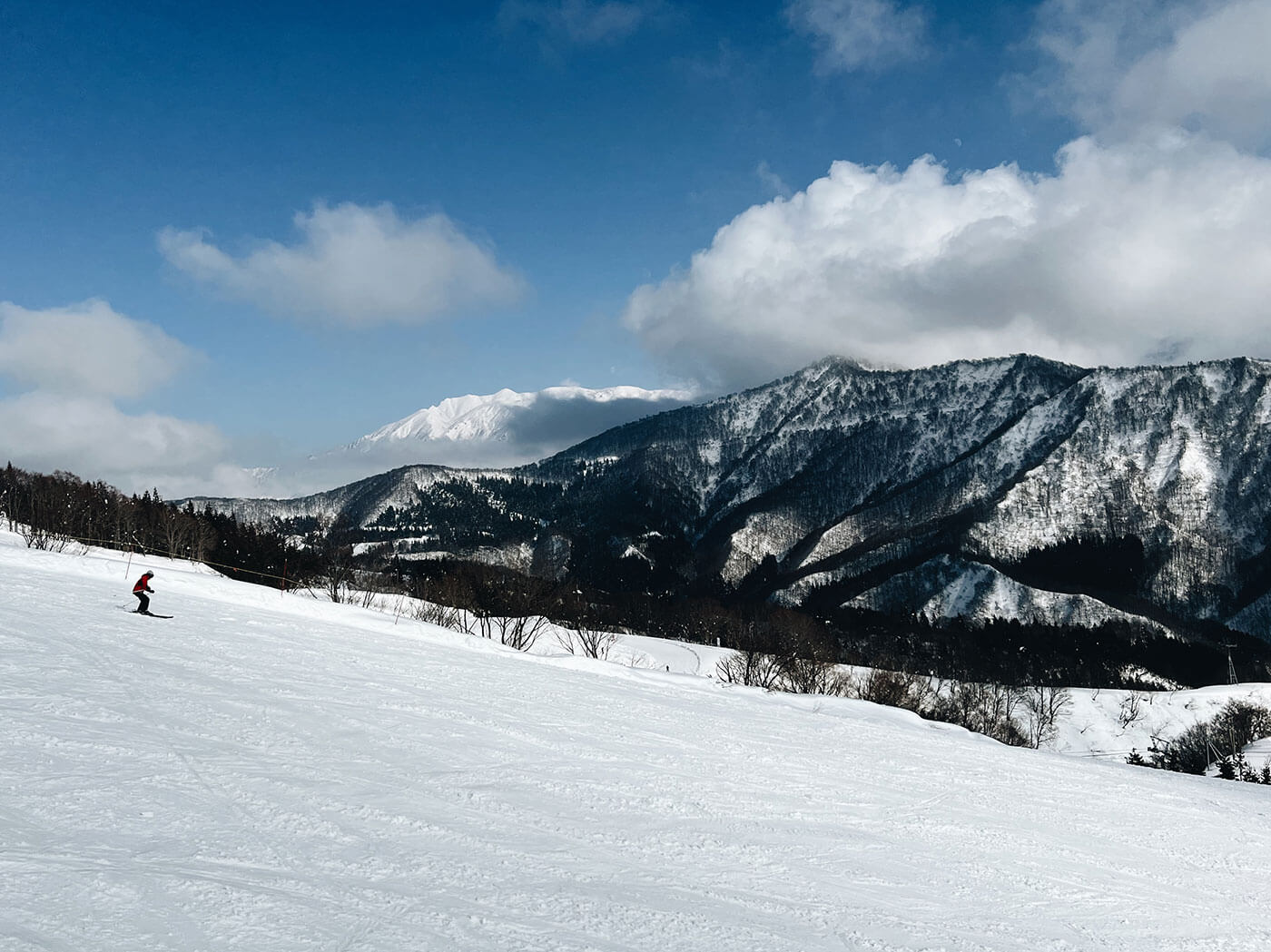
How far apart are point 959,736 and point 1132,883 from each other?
1500 cm

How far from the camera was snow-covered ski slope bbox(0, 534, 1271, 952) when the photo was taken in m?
7.50

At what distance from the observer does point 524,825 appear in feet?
34.9

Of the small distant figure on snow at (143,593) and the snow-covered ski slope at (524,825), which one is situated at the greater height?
the small distant figure on snow at (143,593)

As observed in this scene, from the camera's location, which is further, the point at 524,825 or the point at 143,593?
the point at 143,593

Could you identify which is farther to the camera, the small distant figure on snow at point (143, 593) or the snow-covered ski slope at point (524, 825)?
the small distant figure on snow at point (143, 593)

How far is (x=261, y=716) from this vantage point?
14.4m

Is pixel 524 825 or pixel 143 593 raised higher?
pixel 143 593

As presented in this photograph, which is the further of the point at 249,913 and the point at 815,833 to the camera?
the point at 815,833

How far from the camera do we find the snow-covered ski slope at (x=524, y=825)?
7.50 metres

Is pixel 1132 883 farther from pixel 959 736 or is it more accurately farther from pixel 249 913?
pixel 959 736

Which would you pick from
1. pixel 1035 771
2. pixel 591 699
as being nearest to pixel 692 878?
pixel 591 699

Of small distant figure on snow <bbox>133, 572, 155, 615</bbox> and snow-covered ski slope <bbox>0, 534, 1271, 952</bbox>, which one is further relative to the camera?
small distant figure on snow <bbox>133, 572, 155, 615</bbox>

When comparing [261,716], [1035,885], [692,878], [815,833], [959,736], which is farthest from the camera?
[959,736]

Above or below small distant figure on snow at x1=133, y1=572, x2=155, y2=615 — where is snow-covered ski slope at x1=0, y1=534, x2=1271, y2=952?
below
